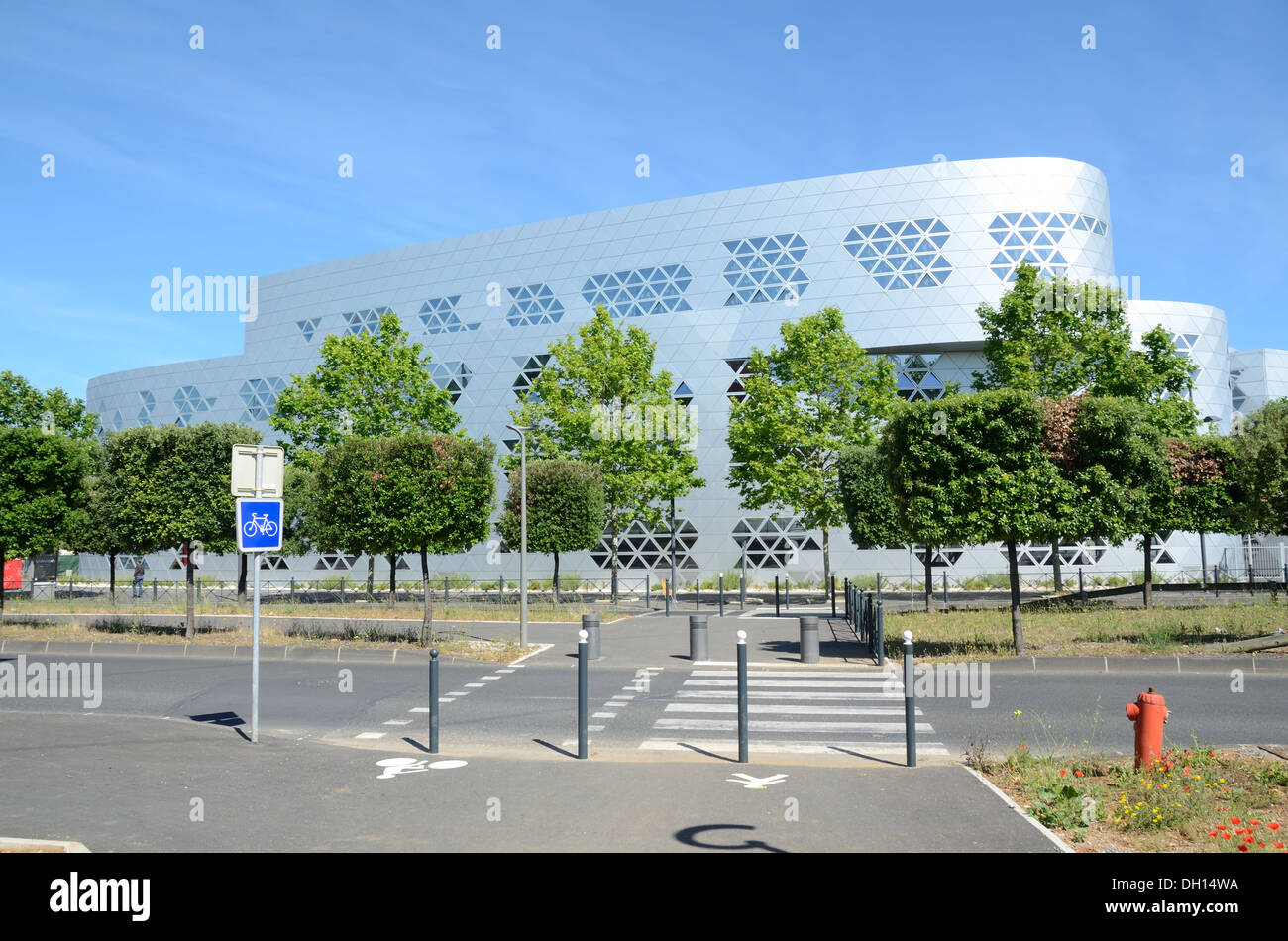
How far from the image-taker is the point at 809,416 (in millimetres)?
37781

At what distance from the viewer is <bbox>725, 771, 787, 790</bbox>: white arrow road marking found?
7.82 metres

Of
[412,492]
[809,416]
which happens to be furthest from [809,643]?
[809,416]

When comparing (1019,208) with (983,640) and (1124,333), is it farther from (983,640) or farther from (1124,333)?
(983,640)

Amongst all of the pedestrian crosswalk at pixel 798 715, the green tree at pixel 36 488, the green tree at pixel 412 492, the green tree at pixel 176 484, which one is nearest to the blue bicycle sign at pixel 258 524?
the pedestrian crosswalk at pixel 798 715

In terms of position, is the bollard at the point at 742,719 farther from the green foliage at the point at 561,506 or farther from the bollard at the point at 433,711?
the green foliage at the point at 561,506

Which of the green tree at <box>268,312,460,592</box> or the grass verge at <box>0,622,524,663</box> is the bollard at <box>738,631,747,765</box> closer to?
the grass verge at <box>0,622,524,663</box>

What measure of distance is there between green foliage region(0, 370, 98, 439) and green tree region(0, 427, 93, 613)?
88.4 ft

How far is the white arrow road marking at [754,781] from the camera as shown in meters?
7.82

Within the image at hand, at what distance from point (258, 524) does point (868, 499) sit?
23479 millimetres

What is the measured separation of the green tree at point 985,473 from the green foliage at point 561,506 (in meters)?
17.6

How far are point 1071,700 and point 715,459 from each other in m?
36.0

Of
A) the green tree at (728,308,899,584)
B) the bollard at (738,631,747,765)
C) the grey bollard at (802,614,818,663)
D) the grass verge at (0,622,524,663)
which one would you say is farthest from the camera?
the green tree at (728,308,899,584)

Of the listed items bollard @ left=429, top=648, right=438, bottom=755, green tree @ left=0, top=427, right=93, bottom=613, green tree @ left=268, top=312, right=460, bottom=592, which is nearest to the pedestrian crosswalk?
bollard @ left=429, top=648, right=438, bottom=755
